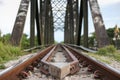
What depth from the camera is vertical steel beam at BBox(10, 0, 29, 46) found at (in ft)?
36.8

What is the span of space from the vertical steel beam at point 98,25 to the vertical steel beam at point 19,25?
2.61m

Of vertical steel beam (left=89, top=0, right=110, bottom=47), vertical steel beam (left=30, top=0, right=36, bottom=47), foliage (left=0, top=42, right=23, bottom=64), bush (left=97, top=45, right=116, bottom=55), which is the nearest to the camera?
foliage (left=0, top=42, right=23, bottom=64)

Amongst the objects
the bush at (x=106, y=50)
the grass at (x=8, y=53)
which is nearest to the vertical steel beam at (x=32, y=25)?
the grass at (x=8, y=53)

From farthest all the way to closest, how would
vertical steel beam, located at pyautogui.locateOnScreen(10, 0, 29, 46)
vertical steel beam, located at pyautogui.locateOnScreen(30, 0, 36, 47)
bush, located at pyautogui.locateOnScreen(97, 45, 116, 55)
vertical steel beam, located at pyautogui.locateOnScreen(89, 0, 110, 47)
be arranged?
vertical steel beam, located at pyautogui.locateOnScreen(30, 0, 36, 47) < vertical steel beam, located at pyautogui.locateOnScreen(10, 0, 29, 46) < vertical steel beam, located at pyautogui.locateOnScreen(89, 0, 110, 47) < bush, located at pyautogui.locateOnScreen(97, 45, 116, 55)

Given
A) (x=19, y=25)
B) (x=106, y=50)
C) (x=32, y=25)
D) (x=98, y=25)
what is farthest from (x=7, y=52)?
(x=32, y=25)

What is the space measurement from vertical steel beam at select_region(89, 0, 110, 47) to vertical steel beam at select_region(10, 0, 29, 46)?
8.55ft

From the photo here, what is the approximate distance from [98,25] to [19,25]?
9.38 ft

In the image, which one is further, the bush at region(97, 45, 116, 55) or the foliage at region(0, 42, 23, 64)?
the bush at region(97, 45, 116, 55)

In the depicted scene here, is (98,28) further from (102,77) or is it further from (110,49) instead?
(102,77)

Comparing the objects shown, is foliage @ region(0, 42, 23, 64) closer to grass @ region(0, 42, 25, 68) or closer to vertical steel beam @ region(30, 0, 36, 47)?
grass @ region(0, 42, 25, 68)

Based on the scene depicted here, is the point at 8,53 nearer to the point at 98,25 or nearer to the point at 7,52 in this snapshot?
the point at 7,52

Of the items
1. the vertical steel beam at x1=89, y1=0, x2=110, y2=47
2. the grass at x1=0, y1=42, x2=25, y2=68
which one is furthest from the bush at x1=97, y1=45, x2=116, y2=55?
the grass at x1=0, y1=42, x2=25, y2=68

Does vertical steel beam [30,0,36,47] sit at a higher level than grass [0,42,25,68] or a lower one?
higher

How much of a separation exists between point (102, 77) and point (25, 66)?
130 cm
